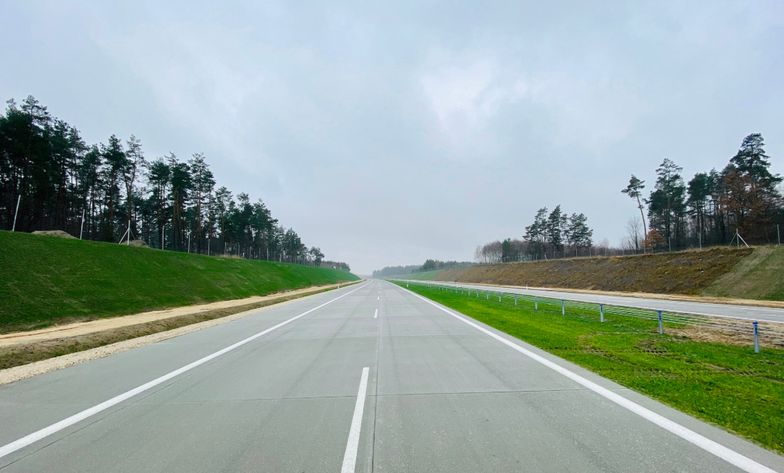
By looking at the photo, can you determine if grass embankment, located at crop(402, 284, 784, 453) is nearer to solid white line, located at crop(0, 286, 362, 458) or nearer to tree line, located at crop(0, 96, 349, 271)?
solid white line, located at crop(0, 286, 362, 458)

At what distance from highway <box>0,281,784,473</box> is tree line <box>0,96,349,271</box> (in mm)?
24798

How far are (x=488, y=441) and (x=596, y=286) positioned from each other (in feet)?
156

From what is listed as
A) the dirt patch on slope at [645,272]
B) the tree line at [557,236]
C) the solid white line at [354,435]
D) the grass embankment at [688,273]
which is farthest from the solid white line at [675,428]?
the tree line at [557,236]

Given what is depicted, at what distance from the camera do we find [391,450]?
352 centimetres

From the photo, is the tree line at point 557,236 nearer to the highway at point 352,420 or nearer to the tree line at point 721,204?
the tree line at point 721,204

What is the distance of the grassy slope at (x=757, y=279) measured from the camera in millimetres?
25219

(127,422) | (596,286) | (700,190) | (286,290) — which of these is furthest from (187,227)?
(700,190)

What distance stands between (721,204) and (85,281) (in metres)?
74.1

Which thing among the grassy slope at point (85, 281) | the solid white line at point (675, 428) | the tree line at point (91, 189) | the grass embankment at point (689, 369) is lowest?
the grass embankment at point (689, 369)

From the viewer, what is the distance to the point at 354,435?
12.6 ft

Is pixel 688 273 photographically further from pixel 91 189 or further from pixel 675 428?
pixel 91 189

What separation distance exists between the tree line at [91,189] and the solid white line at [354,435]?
2795cm

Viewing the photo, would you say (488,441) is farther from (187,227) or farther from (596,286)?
(187,227)

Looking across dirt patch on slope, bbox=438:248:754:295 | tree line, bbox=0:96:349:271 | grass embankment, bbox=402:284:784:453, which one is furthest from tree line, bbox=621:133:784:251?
tree line, bbox=0:96:349:271
